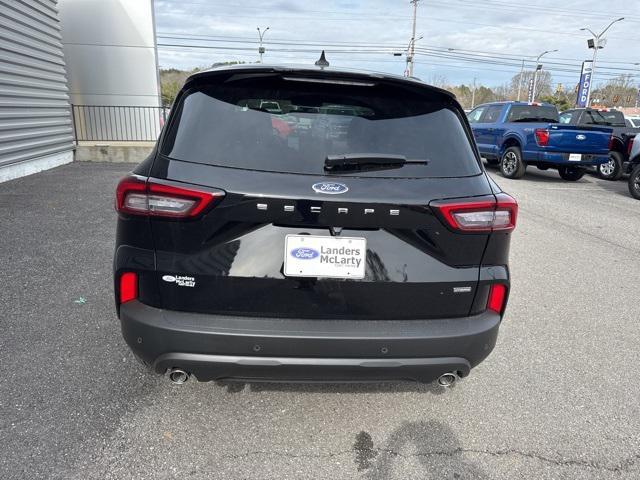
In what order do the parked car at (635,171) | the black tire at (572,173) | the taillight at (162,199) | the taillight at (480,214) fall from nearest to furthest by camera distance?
1. the taillight at (162,199)
2. the taillight at (480,214)
3. the parked car at (635,171)
4. the black tire at (572,173)

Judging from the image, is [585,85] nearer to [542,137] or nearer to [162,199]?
[542,137]

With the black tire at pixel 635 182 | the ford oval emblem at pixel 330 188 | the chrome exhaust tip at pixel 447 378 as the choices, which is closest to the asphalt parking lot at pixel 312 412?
the chrome exhaust tip at pixel 447 378

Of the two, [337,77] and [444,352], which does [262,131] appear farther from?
[444,352]

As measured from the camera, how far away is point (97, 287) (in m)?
4.11

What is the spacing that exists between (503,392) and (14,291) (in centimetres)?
402

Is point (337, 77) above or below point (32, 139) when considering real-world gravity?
above

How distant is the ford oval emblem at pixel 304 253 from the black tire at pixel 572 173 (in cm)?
1290

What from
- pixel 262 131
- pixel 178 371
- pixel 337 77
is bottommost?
pixel 178 371

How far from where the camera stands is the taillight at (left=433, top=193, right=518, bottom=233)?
2.02 metres

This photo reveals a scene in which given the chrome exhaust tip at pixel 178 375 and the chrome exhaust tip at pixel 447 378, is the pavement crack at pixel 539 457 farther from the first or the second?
the chrome exhaust tip at pixel 178 375

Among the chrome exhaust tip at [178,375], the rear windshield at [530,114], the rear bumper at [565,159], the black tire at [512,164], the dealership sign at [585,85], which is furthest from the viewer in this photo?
the dealership sign at [585,85]

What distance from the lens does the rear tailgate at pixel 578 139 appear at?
10.8 meters

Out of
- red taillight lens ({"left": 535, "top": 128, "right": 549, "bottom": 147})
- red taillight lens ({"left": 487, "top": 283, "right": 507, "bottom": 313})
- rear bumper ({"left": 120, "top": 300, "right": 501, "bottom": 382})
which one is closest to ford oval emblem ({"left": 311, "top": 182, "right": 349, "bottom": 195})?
rear bumper ({"left": 120, "top": 300, "right": 501, "bottom": 382})

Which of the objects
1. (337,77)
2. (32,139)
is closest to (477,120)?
(32,139)
